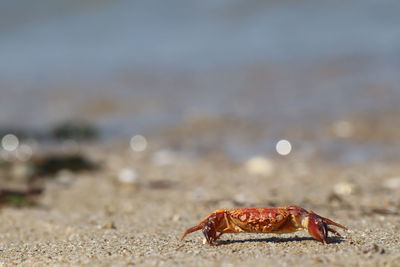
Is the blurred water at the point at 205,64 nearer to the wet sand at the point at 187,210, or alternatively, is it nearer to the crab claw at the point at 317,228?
the wet sand at the point at 187,210

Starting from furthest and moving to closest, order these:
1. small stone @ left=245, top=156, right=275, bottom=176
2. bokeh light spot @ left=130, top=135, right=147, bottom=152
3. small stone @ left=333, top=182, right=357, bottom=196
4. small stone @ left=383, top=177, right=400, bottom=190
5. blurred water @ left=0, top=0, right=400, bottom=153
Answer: blurred water @ left=0, top=0, right=400, bottom=153 < bokeh light spot @ left=130, top=135, right=147, bottom=152 < small stone @ left=245, top=156, right=275, bottom=176 < small stone @ left=383, top=177, right=400, bottom=190 < small stone @ left=333, top=182, right=357, bottom=196

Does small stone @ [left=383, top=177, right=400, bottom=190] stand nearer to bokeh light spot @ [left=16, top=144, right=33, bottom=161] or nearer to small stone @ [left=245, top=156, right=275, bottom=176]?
small stone @ [left=245, top=156, right=275, bottom=176]

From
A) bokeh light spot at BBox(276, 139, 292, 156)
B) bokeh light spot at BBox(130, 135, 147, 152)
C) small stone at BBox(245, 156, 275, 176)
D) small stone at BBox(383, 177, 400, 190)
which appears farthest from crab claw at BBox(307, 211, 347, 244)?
bokeh light spot at BBox(130, 135, 147, 152)

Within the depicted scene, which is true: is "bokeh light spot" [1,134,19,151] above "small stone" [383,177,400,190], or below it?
above

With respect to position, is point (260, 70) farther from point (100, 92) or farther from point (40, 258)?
point (40, 258)

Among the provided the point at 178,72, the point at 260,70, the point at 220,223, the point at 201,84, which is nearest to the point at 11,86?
the point at 178,72

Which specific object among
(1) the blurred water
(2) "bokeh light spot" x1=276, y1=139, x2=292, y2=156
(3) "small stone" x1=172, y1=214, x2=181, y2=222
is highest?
(1) the blurred water

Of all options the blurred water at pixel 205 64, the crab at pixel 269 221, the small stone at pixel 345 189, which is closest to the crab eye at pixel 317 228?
the crab at pixel 269 221
